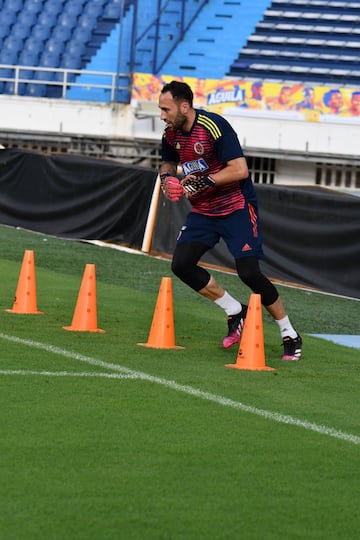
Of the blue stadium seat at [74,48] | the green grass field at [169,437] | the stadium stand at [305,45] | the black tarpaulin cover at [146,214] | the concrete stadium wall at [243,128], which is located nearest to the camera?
the green grass field at [169,437]

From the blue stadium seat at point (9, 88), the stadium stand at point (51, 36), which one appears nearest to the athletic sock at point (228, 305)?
the stadium stand at point (51, 36)

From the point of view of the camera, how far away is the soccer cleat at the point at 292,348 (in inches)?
342

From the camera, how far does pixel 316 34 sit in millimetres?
28844

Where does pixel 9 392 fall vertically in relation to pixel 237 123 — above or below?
below

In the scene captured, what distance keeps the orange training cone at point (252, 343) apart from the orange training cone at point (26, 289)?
8.58 ft

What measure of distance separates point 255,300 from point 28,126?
69.3ft

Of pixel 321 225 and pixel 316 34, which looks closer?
pixel 321 225

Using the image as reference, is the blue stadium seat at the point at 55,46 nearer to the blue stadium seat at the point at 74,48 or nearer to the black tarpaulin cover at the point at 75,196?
the blue stadium seat at the point at 74,48

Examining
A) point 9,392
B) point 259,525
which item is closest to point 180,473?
point 259,525

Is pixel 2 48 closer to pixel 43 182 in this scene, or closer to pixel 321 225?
pixel 43 182

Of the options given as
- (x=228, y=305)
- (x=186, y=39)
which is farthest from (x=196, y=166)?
(x=186, y=39)

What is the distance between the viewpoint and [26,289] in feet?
33.6

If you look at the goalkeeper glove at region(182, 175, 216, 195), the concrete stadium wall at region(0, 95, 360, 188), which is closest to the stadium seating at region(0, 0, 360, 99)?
the concrete stadium wall at region(0, 95, 360, 188)

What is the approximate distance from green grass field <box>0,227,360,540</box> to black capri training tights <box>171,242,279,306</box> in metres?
0.50
